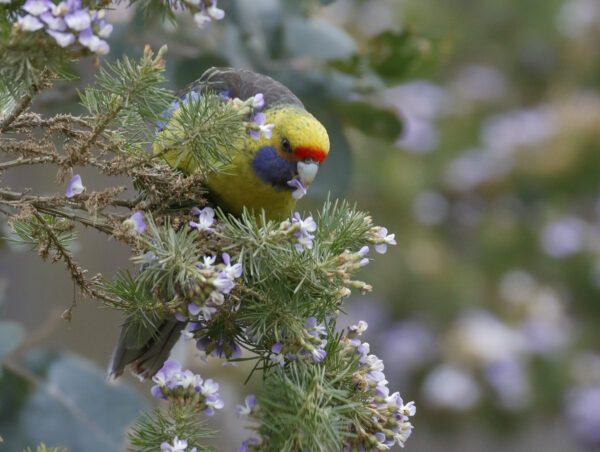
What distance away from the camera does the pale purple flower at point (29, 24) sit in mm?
828

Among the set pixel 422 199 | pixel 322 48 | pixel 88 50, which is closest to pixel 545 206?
pixel 422 199

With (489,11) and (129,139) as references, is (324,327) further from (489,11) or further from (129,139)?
(489,11)

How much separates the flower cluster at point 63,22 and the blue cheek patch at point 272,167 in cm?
73

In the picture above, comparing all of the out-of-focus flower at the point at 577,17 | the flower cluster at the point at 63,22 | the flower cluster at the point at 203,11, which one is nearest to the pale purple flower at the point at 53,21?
the flower cluster at the point at 63,22

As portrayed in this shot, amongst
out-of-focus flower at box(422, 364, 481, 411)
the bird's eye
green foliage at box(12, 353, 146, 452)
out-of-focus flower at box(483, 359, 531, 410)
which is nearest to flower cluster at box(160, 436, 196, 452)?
the bird's eye

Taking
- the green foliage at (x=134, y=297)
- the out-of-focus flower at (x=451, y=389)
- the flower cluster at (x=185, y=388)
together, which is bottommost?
the flower cluster at (x=185, y=388)

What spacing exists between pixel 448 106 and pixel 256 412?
4.25 m

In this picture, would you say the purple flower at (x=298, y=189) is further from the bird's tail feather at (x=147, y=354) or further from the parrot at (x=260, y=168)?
the bird's tail feather at (x=147, y=354)

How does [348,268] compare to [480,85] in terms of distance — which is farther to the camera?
[480,85]

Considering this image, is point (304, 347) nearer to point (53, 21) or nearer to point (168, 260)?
point (168, 260)

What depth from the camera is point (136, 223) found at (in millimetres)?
966

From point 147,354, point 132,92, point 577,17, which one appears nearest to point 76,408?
point 147,354

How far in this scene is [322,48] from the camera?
6.79 ft

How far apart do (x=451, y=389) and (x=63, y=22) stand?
11.2 ft
